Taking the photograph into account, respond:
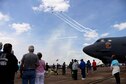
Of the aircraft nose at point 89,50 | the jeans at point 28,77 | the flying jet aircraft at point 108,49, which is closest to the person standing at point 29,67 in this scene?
the jeans at point 28,77

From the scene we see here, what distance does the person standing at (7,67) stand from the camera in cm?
809

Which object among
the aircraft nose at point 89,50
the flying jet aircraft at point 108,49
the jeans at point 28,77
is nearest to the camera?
the jeans at point 28,77

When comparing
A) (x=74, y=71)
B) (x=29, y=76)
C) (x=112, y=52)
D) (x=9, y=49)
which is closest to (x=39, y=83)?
(x=29, y=76)

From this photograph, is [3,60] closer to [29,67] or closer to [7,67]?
[7,67]

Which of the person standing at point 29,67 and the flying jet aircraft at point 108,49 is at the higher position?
the flying jet aircraft at point 108,49

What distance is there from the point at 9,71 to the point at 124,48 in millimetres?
33816

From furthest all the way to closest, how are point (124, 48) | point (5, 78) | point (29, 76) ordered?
point (124, 48) < point (29, 76) < point (5, 78)

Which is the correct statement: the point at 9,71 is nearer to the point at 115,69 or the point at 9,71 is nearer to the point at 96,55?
the point at 115,69

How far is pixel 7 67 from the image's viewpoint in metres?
8.17

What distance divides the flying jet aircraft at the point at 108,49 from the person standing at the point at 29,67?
30312mm

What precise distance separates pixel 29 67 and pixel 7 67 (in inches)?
97.4

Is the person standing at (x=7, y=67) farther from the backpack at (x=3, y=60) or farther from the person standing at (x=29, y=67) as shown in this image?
the person standing at (x=29, y=67)

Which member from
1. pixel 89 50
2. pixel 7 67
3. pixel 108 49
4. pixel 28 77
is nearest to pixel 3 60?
pixel 7 67

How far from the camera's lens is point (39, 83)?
39.1 ft
